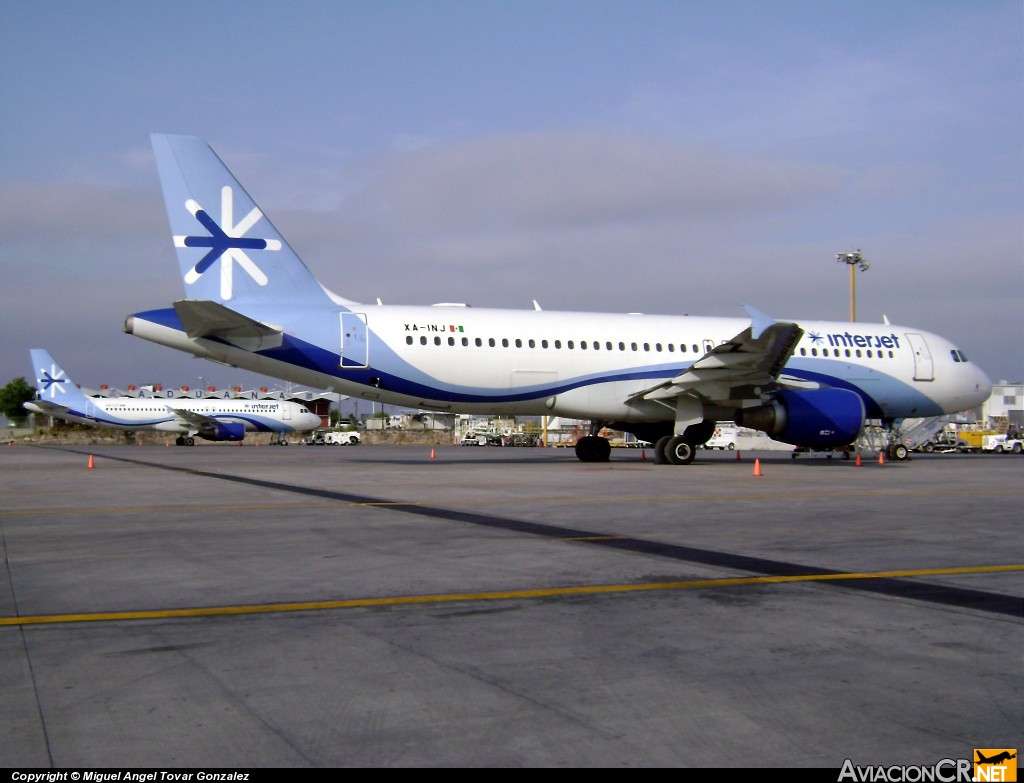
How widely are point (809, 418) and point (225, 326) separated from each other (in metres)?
14.4

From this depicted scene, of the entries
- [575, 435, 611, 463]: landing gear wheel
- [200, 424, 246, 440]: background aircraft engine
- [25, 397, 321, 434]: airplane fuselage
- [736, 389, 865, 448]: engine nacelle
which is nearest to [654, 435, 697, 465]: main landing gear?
[736, 389, 865, 448]: engine nacelle

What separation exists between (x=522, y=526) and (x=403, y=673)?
659 centimetres

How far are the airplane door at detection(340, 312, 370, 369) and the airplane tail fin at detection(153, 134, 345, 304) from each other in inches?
58.5

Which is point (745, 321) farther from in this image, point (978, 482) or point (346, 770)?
point (346, 770)

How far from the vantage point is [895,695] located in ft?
14.5

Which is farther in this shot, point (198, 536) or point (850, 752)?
point (198, 536)

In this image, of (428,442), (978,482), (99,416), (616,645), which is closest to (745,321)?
(978,482)

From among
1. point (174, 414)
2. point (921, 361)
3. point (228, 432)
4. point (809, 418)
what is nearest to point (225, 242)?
point (809, 418)

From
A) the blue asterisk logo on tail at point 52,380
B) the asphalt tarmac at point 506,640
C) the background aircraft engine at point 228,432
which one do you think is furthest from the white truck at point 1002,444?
the blue asterisk logo on tail at point 52,380

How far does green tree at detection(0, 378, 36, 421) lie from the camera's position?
452 ft

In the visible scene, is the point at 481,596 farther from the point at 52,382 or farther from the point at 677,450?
the point at 52,382

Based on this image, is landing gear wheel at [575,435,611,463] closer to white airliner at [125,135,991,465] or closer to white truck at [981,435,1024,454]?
white airliner at [125,135,991,465]

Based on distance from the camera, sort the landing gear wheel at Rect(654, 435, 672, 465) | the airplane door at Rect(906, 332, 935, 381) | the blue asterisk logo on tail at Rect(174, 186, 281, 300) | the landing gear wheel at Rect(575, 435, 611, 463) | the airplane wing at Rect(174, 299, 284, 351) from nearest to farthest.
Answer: the airplane wing at Rect(174, 299, 284, 351) → the blue asterisk logo on tail at Rect(174, 186, 281, 300) → the landing gear wheel at Rect(654, 435, 672, 465) → the landing gear wheel at Rect(575, 435, 611, 463) → the airplane door at Rect(906, 332, 935, 381)

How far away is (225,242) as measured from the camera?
2292cm
